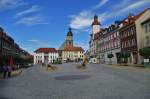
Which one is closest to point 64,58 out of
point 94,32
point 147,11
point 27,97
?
point 94,32

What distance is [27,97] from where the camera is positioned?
14.3 m

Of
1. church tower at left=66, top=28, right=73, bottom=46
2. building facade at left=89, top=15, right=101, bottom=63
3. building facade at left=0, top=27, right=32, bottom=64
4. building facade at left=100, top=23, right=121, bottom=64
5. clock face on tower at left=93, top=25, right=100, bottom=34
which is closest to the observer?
building facade at left=0, top=27, right=32, bottom=64

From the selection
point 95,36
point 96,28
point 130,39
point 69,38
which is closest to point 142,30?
point 130,39

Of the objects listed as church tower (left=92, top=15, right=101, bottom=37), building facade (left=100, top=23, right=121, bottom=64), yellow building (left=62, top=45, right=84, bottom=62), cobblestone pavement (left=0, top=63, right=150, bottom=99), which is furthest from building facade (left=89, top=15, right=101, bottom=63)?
cobblestone pavement (left=0, top=63, right=150, bottom=99)

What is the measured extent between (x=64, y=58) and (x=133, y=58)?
404ft

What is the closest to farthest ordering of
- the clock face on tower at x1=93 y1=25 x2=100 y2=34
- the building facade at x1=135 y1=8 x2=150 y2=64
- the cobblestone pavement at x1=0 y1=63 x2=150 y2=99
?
1. the cobblestone pavement at x1=0 y1=63 x2=150 y2=99
2. the building facade at x1=135 y1=8 x2=150 y2=64
3. the clock face on tower at x1=93 y1=25 x2=100 y2=34

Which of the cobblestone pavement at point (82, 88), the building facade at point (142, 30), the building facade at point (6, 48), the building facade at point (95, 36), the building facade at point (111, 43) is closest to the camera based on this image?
the cobblestone pavement at point (82, 88)

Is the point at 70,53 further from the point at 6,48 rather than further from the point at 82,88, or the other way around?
the point at 82,88

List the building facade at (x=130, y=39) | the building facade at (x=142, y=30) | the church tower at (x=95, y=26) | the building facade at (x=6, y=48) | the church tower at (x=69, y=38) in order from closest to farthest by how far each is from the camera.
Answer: the building facade at (x=6, y=48) < the building facade at (x=142, y=30) < the building facade at (x=130, y=39) < the church tower at (x=95, y=26) < the church tower at (x=69, y=38)

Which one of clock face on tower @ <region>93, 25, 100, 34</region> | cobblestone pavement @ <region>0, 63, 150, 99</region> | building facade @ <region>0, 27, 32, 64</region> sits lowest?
cobblestone pavement @ <region>0, 63, 150, 99</region>

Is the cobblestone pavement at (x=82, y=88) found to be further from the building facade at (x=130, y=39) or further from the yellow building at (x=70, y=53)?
the yellow building at (x=70, y=53)

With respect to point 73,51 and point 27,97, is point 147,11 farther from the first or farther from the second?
point 73,51

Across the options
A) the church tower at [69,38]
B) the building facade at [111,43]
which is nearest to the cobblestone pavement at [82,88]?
the building facade at [111,43]

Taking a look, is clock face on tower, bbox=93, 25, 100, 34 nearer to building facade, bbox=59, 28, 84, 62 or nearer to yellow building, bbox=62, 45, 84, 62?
building facade, bbox=59, 28, 84, 62
